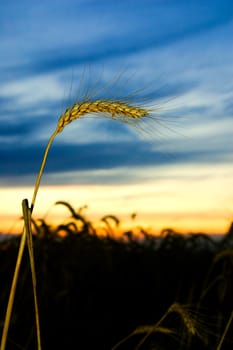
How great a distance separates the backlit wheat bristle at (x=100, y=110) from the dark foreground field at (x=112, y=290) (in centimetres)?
197

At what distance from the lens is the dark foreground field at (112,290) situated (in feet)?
15.5

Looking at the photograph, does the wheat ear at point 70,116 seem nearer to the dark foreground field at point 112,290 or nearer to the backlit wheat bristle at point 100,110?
the backlit wheat bristle at point 100,110

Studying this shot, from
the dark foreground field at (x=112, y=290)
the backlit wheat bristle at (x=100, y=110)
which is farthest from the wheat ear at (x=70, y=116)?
the dark foreground field at (x=112, y=290)

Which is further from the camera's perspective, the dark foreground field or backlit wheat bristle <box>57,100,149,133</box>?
the dark foreground field

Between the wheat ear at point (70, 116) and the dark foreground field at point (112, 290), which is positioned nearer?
A: the wheat ear at point (70, 116)

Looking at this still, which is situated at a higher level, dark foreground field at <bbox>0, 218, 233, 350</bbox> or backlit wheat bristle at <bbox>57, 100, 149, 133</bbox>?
backlit wheat bristle at <bbox>57, 100, 149, 133</bbox>

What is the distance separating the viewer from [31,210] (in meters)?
1.85

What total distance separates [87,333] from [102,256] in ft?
7.01

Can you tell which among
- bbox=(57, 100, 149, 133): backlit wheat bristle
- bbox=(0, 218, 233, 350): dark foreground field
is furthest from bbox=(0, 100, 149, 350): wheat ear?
bbox=(0, 218, 233, 350): dark foreground field

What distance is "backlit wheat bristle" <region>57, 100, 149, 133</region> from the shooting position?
6.22 ft

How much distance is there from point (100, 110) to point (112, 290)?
180 inches

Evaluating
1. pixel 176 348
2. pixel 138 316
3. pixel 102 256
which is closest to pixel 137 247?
pixel 102 256

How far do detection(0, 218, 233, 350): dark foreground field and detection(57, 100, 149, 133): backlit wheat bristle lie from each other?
6.48 feet

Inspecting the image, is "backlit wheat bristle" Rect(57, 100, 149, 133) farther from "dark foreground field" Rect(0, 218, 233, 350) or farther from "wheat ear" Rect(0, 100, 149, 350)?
"dark foreground field" Rect(0, 218, 233, 350)
